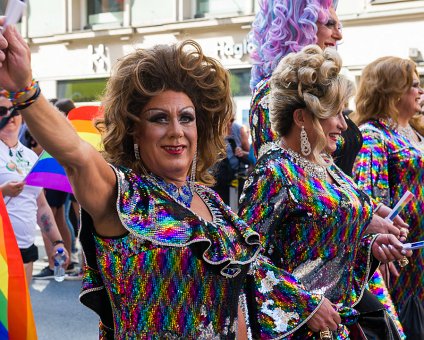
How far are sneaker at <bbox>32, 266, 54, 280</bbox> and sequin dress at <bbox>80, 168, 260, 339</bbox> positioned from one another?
20.8 feet

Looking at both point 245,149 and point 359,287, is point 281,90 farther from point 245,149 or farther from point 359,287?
point 245,149

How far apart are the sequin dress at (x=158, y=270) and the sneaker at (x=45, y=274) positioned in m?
6.33

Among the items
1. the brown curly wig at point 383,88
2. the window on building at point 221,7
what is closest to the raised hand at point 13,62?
the brown curly wig at point 383,88

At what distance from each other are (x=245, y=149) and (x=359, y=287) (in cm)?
712

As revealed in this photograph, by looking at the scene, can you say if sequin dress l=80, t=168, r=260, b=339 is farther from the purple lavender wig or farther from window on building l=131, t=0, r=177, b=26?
window on building l=131, t=0, r=177, b=26

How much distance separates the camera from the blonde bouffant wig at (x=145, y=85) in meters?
2.46

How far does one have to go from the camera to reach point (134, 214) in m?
2.25

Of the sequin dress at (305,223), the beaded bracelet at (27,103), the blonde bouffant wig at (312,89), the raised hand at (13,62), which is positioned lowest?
the sequin dress at (305,223)

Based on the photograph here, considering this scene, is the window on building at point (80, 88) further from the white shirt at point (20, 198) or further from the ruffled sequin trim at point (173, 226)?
the ruffled sequin trim at point (173, 226)

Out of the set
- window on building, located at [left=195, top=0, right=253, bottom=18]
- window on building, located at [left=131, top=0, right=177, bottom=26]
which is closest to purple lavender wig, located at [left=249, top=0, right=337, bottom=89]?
window on building, located at [left=195, top=0, right=253, bottom=18]

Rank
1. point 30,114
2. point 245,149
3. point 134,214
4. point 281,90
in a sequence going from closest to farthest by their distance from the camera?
point 30,114, point 134,214, point 281,90, point 245,149

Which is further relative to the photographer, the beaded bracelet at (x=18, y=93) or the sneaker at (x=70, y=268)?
the sneaker at (x=70, y=268)

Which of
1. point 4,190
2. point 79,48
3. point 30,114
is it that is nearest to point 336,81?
point 30,114

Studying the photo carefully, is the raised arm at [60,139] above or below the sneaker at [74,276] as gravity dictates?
above
